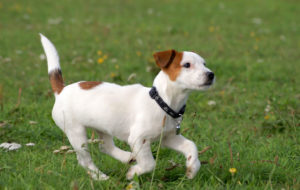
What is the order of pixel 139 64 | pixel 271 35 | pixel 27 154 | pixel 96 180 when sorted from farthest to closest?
pixel 271 35
pixel 139 64
pixel 27 154
pixel 96 180

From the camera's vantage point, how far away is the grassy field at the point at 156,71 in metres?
3.61

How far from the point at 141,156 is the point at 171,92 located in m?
0.56

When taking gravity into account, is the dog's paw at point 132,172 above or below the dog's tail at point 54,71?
below

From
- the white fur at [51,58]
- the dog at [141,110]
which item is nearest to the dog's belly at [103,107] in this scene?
the dog at [141,110]

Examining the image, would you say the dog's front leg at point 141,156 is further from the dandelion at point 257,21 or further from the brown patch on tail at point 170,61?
the dandelion at point 257,21

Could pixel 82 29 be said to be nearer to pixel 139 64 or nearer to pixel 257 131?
pixel 139 64

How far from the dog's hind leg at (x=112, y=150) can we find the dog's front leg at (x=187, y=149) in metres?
0.36

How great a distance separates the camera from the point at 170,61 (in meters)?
3.47

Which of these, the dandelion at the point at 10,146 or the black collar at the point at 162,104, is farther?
the dandelion at the point at 10,146

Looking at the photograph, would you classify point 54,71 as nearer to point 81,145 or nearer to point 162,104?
point 81,145

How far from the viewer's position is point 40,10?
12.8m

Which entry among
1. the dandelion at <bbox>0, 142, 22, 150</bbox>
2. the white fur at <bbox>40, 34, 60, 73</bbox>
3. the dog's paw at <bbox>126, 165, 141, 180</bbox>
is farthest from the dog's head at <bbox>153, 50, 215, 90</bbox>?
the dandelion at <bbox>0, 142, 22, 150</bbox>

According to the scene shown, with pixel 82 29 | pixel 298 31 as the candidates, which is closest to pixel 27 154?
pixel 82 29

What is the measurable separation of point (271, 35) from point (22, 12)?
6840 millimetres
